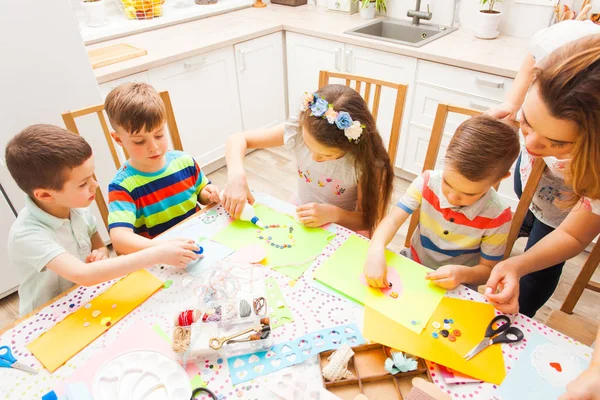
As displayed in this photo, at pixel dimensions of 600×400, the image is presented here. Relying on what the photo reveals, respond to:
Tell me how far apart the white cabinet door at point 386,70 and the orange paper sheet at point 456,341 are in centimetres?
169

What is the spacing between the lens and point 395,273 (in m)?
0.97

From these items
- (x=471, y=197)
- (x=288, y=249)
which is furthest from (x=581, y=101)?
(x=288, y=249)

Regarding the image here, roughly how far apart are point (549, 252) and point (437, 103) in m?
1.47

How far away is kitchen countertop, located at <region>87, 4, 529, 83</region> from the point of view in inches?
79.0

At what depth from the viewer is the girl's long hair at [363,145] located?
111 centimetres

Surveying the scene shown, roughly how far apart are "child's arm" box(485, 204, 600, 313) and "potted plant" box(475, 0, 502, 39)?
168 cm

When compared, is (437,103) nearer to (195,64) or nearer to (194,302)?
(195,64)

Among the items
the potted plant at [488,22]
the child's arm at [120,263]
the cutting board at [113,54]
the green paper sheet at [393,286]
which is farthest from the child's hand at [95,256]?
the potted plant at [488,22]

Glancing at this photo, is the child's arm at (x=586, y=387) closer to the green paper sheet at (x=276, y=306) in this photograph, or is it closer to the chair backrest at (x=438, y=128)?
the green paper sheet at (x=276, y=306)

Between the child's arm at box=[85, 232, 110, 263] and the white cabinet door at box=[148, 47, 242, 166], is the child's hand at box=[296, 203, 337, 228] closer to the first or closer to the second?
the child's arm at box=[85, 232, 110, 263]

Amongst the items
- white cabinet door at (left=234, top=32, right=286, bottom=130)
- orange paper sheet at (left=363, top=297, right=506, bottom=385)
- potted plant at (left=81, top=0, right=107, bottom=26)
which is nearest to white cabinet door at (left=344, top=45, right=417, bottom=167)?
white cabinet door at (left=234, top=32, right=286, bottom=130)

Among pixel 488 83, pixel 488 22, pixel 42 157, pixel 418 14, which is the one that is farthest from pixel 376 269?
pixel 418 14

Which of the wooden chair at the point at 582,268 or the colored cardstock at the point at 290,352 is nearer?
the colored cardstock at the point at 290,352

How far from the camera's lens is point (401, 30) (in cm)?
269
